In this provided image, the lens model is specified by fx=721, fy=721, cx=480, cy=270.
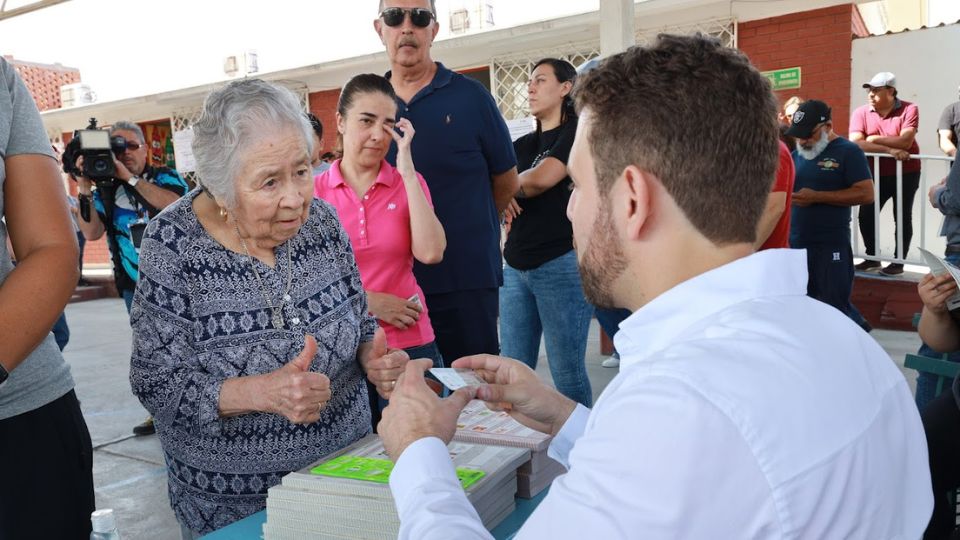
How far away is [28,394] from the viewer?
1.38 meters

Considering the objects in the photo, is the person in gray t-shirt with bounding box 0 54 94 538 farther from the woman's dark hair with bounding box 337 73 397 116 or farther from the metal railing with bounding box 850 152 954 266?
the metal railing with bounding box 850 152 954 266

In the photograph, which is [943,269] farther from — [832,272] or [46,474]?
[832,272]

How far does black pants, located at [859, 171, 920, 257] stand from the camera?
256 inches

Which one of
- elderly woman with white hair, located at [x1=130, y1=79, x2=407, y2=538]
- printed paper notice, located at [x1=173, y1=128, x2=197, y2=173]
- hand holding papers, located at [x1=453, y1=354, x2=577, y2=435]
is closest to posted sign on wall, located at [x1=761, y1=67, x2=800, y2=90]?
elderly woman with white hair, located at [x1=130, y1=79, x2=407, y2=538]

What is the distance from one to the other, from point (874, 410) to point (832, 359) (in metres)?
0.08

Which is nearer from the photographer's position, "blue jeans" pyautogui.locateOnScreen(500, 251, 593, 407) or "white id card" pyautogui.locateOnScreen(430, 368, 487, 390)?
"white id card" pyautogui.locateOnScreen(430, 368, 487, 390)

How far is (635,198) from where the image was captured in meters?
0.94

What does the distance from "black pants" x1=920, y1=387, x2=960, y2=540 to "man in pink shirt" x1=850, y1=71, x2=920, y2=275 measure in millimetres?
4732

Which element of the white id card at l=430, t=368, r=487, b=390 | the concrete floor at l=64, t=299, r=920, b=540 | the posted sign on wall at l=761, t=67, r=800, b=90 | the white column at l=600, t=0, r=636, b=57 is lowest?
the concrete floor at l=64, t=299, r=920, b=540

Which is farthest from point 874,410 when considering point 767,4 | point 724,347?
A: point 767,4

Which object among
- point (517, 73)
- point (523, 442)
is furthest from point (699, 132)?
point (517, 73)

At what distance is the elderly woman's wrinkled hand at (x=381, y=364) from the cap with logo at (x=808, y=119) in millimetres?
4048

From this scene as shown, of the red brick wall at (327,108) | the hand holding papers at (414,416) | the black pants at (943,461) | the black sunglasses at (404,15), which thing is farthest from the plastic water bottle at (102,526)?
the red brick wall at (327,108)

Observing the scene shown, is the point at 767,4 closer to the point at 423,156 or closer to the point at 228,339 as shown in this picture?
the point at 423,156
